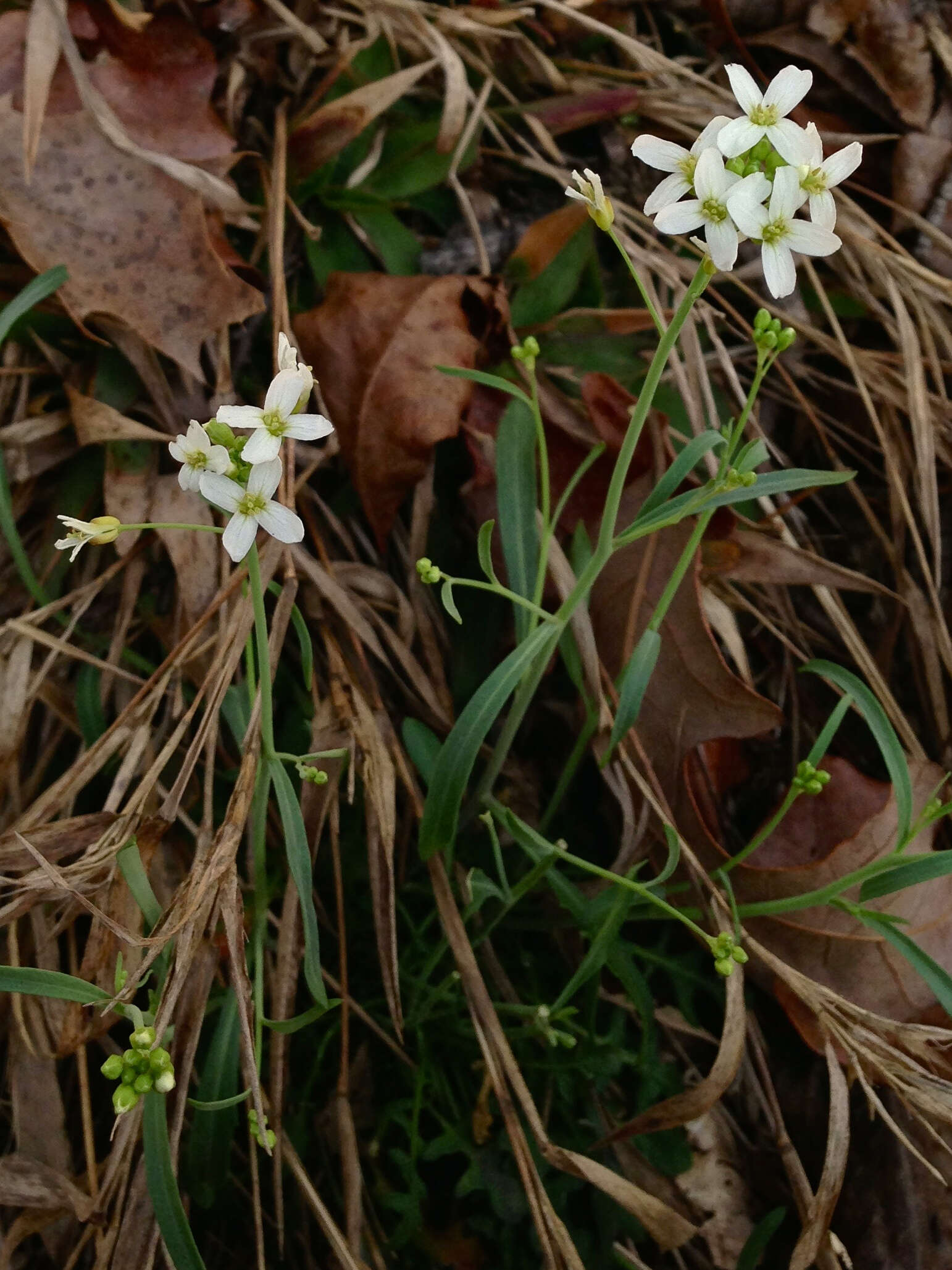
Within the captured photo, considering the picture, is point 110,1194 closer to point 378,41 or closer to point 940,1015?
point 940,1015

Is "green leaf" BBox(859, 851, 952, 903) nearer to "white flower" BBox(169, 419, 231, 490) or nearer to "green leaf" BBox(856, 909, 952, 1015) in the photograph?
"green leaf" BBox(856, 909, 952, 1015)

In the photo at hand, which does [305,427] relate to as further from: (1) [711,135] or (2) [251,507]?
(1) [711,135]

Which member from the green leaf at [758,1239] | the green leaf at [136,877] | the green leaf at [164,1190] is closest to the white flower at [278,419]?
the green leaf at [136,877]

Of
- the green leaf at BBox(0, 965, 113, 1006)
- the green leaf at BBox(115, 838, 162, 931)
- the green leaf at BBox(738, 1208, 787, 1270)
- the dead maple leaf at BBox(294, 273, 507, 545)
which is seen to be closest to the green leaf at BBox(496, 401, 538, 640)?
the dead maple leaf at BBox(294, 273, 507, 545)

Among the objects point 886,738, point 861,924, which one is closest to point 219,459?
point 886,738

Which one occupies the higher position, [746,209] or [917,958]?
[746,209]

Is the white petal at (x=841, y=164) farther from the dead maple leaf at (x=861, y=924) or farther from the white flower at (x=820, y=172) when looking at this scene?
the dead maple leaf at (x=861, y=924)
